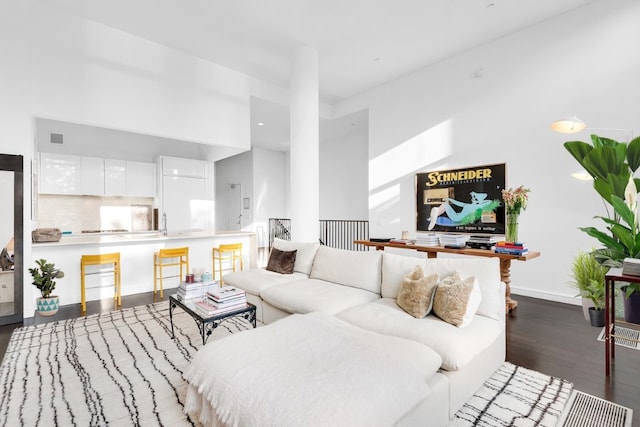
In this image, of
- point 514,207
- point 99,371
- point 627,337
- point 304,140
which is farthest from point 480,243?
point 99,371

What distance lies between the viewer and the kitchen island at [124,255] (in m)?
4.03

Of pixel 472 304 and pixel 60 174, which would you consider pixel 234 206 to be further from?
pixel 472 304

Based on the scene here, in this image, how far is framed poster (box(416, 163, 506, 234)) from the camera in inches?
185

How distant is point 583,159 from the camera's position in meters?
2.94

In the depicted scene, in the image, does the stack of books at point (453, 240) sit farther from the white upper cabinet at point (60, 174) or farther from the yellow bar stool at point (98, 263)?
the white upper cabinet at point (60, 174)

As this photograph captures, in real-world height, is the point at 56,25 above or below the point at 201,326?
above

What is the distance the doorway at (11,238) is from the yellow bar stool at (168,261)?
4.91ft

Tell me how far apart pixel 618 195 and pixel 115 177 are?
7.95 m

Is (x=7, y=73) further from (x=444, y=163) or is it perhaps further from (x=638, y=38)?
(x=638, y=38)

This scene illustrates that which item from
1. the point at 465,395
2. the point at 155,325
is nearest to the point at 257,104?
the point at 155,325

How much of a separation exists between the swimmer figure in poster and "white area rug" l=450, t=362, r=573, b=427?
299 cm

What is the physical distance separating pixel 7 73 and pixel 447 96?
20.2 ft

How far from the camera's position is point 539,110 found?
426 cm

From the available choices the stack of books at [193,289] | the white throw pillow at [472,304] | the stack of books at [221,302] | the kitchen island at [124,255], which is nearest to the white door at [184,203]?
the kitchen island at [124,255]
